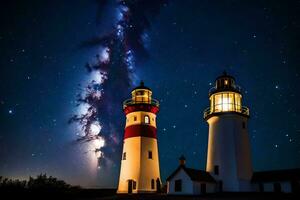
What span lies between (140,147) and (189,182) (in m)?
7.06

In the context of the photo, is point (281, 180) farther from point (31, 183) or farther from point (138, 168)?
point (31, 183)

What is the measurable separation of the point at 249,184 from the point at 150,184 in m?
9.71

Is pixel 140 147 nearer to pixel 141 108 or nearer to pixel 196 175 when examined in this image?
pixel 141 108

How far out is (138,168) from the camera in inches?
1316

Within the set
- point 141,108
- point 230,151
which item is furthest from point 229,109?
point 141,108

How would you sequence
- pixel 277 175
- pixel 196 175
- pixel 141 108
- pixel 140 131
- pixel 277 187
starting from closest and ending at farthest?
1. pixel 277 187
2. pixel 277 175
3. pixel 196 175
4. pixel 140 131
5. pixel 141 108

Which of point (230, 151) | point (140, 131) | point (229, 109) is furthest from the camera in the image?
point (140, 131)

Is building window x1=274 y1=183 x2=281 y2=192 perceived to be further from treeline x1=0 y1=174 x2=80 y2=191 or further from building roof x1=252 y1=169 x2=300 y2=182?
treeline x1=0 y1=174 x2=80 y2=191

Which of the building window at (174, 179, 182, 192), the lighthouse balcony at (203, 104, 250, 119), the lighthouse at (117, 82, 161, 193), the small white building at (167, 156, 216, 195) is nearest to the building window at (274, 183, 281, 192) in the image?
the small white building at (167, 156, 216, 195)

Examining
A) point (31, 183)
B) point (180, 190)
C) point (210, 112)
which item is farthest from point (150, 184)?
point (31, 183)

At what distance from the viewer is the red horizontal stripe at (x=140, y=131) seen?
34.4m

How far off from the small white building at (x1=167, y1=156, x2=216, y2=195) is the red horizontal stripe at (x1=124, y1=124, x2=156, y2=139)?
5.61 metres

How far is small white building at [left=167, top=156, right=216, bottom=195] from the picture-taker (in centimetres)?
2880

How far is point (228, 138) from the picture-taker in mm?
31250
